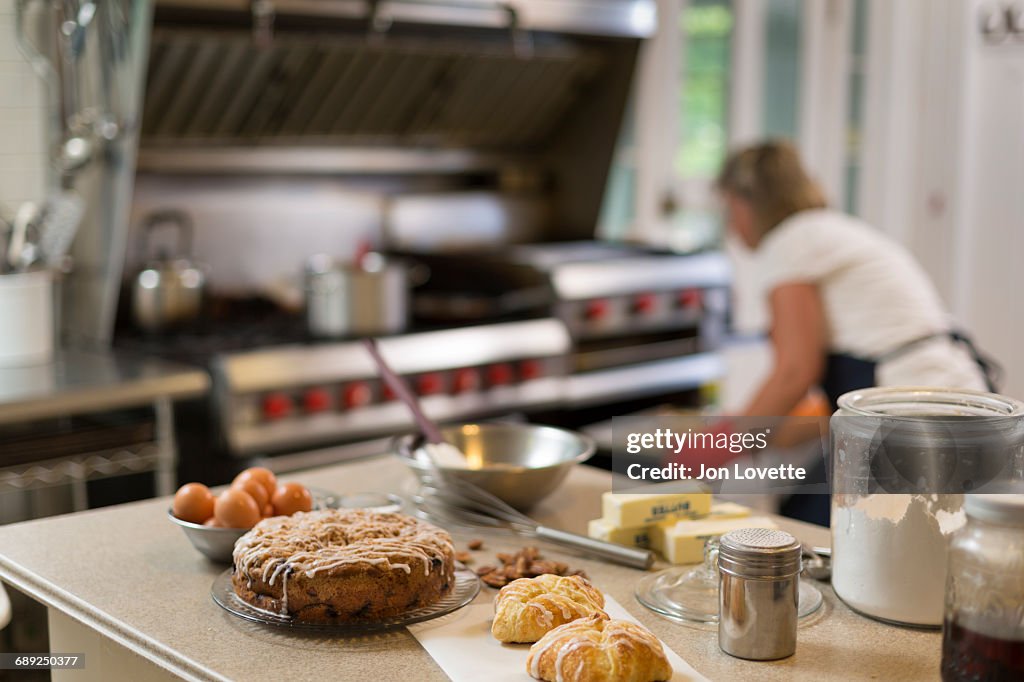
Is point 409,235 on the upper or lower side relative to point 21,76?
lower

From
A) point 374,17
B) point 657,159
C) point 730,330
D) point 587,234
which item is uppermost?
point 374,17

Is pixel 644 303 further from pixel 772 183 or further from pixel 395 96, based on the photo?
pixel 772 183

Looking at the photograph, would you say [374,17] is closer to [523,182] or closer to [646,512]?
[523,182]

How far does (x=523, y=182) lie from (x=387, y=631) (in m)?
3.30

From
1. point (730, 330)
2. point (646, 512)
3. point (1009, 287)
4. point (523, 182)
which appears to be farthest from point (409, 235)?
point (646, 512)

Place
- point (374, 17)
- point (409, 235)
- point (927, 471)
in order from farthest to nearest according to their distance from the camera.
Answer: point (409, 235)
point (374, 17)
point (927, 471)

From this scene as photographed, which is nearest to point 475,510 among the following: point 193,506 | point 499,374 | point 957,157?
point 193,506

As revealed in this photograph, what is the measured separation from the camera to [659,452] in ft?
5.20

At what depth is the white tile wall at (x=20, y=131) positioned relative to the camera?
10.2ft

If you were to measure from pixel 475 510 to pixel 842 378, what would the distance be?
1.31m

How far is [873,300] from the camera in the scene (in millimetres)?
2602

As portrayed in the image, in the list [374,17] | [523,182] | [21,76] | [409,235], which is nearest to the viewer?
[21,76]

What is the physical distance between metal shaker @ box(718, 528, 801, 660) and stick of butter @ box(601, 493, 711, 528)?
30 cm

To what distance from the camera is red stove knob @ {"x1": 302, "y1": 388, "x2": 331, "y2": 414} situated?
310 centimetres
